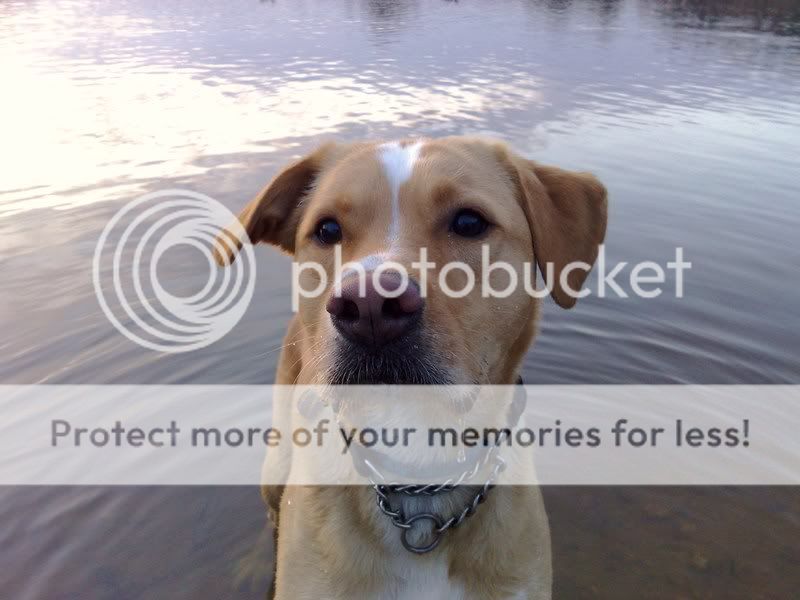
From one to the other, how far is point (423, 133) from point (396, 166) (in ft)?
30.2

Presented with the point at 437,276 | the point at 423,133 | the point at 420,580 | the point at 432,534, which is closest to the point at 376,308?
the point at 437,276

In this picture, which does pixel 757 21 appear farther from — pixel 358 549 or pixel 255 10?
pixel 358 549

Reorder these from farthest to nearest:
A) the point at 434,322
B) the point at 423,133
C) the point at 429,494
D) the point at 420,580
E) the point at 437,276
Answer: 1. the point at 423,133
2. the point at 429,494
3. the point at 420,580
4. the point at 437,276
5. the point at 434,322

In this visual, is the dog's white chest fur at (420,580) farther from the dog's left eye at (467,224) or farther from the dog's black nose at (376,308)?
the dog's left eye at (467,224)

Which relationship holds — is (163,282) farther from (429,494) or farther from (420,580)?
(420,580)

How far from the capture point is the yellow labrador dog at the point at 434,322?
269 centimetres

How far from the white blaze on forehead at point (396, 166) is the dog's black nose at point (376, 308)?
528 millimetres

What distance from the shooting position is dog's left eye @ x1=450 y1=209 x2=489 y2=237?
122 inches

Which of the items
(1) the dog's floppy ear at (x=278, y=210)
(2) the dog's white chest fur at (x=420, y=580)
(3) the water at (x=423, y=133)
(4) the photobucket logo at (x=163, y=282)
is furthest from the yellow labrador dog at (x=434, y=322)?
(4) the photobucket logo at (x=163, y=282)

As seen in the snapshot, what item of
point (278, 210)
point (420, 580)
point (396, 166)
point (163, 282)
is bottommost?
point (163, 282)

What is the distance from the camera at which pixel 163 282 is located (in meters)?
7.62

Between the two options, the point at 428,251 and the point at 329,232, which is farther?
the point at 329,232

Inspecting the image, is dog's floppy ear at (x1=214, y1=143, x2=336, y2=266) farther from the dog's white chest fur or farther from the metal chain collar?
the dog's white chest fur

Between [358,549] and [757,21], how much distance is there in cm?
3282
